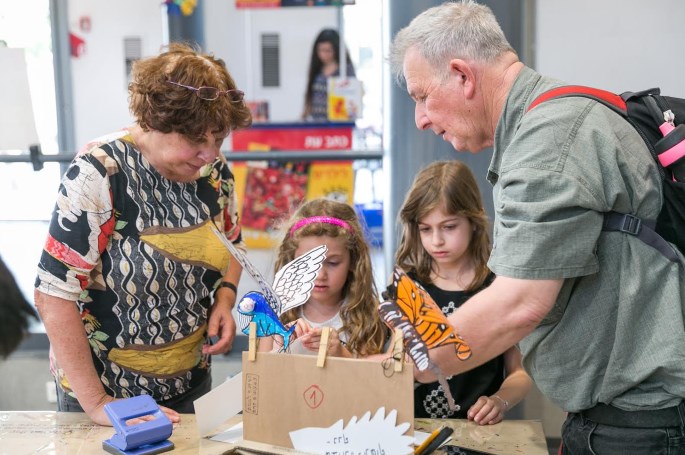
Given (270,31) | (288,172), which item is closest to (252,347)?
(288,172)

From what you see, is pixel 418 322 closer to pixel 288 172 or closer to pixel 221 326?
pixel 221 326

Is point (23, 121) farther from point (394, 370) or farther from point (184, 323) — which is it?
point (394, 370)

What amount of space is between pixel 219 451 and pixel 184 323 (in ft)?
1.24

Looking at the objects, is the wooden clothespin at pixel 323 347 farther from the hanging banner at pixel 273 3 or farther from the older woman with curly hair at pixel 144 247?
the hanging banner at pixel 273 3

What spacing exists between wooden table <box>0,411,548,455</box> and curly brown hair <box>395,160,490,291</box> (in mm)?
512

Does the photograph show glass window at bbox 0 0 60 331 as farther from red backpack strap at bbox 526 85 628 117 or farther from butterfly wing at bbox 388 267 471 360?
red backpack strap at bbox 526 85 628 117

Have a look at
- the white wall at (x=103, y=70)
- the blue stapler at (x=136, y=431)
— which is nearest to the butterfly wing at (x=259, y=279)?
the blue stapler at (x=136, y=431)

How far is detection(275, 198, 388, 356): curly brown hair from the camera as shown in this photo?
208 centimetres

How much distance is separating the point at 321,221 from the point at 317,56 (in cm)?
131

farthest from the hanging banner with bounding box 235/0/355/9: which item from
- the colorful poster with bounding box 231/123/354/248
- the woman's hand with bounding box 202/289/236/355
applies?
the woman's hand with bounding box 202/289/236/355

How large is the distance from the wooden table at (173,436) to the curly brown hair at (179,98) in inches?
26.2

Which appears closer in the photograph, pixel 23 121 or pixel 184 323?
pixel 184 323

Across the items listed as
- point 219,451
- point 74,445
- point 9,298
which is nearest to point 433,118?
point 219,451

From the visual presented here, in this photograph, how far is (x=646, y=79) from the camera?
296 centimetres
